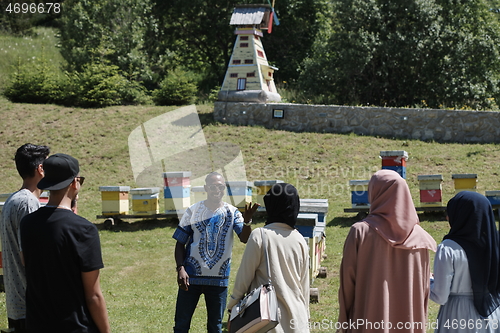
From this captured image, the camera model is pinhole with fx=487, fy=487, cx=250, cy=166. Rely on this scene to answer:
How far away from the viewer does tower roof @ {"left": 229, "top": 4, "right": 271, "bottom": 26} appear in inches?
733

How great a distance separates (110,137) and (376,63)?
11573 millimetres

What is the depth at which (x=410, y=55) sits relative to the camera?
19938mm

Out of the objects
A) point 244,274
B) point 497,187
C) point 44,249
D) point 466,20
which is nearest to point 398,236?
point 244,274

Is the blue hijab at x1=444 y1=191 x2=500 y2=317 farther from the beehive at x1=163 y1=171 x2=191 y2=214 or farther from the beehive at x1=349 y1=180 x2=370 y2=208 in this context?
the beehive at x1=163 y1=171 x2=191 y2=214

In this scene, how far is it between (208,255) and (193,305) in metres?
0.46

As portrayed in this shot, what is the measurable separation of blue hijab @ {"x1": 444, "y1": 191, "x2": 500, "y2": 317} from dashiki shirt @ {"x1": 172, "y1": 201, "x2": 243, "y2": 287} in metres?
1.86

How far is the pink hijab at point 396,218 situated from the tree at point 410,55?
56.3 feet

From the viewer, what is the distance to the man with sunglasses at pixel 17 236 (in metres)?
3.62

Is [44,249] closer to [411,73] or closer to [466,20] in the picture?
[411,73]

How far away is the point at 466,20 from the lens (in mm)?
20672

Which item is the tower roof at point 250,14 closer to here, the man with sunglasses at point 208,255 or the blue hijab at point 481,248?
the man with sunglasses at point 208,255

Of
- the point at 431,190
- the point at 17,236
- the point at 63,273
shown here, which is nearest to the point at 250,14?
the point at 431,190

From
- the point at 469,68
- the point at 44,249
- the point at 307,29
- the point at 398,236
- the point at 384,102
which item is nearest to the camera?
the point at 44,249

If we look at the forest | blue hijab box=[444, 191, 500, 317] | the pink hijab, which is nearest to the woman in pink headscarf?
the pink hijab
